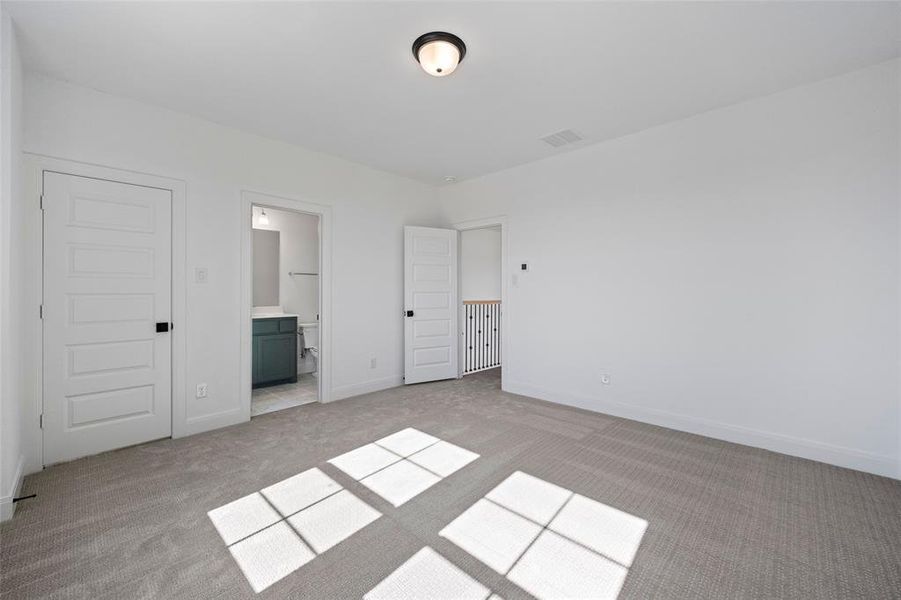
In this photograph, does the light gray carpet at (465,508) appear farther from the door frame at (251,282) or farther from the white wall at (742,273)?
the door frame at (251,282)

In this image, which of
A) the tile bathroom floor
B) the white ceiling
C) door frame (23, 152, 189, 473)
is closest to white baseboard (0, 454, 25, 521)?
door frame (23, 152, 189, 473)

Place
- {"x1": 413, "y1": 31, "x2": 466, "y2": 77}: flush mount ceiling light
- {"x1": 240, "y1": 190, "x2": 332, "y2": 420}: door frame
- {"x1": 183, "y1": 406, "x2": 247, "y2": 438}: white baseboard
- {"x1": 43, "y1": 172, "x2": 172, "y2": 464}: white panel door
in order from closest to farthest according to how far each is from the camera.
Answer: {"x1": 413, "y1": 31, "x2": 466, "y2": 77}: flush mount ceiling light, {"x1": 43, "y1": 172, "x2": 172, "y2": 464}: white panel door, {"x1": 183, "y1": 406, "x2": 247, "y2": 438}: white baseboard, {"x1": 240, "y1": 190, "x2": 332, "y2": 420}: door frame

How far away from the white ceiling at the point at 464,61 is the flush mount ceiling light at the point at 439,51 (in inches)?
2.2

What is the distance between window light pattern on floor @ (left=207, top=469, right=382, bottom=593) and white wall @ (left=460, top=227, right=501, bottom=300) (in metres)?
4.97

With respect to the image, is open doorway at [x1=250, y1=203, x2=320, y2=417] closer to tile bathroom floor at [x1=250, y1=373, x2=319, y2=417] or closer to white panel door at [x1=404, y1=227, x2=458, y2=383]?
tile bathroom floor at [x1=250, y1=373, x2=319, y2=417]

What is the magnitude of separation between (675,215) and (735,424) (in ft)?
6.15

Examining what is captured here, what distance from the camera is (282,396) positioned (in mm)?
4547

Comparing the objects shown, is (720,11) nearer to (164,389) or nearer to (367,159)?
(367,159)

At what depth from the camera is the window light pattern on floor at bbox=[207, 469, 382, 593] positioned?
69.0 inches

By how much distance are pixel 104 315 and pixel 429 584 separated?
3.10 m

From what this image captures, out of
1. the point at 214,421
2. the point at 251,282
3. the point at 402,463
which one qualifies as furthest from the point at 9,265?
the point at 402,463

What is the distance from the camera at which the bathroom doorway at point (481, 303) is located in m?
5.60

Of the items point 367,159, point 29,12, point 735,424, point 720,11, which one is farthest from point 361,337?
point 720,11

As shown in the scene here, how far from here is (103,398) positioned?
2.94 meters
